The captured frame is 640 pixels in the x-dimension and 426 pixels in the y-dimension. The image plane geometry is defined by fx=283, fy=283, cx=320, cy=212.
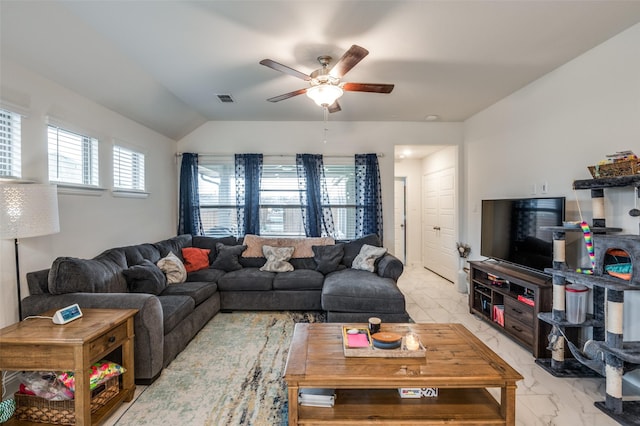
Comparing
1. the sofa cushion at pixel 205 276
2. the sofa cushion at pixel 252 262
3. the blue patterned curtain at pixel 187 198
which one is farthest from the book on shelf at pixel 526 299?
the blue patterned curtain at pixel 187 198

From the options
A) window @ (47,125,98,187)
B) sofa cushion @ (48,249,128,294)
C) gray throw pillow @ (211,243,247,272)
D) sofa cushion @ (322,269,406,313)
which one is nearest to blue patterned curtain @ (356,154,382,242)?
sofa cushion @ (322,269,406,313)

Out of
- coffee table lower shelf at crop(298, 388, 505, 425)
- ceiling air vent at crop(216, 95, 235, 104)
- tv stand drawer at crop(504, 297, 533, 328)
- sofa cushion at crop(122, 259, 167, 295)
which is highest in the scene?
ceiling air vent at crop(216, 95, 235, 104)

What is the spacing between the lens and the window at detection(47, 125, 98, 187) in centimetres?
251

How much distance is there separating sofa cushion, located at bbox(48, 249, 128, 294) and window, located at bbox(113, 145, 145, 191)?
1084 mm

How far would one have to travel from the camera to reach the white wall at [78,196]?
7.06 feet

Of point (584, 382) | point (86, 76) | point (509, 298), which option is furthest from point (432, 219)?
point (86, 76)

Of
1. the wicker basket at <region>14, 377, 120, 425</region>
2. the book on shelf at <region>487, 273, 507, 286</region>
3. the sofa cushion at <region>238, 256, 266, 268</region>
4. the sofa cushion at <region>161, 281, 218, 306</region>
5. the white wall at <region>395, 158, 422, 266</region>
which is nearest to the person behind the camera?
the wicker basket at <region>14, 377, 120, 425</region>

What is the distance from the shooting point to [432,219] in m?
5.82

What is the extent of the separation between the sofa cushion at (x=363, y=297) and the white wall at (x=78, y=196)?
8.27ft

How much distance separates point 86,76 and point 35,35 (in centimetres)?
57

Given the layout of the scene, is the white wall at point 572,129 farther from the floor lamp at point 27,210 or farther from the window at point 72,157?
the window at point 72,157

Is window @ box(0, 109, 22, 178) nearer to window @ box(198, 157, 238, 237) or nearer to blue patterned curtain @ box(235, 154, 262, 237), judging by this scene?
window @ box(198, 157, 238, 237)

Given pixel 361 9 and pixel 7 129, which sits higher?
pixel 361 9

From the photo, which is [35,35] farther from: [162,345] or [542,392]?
[542,392]
